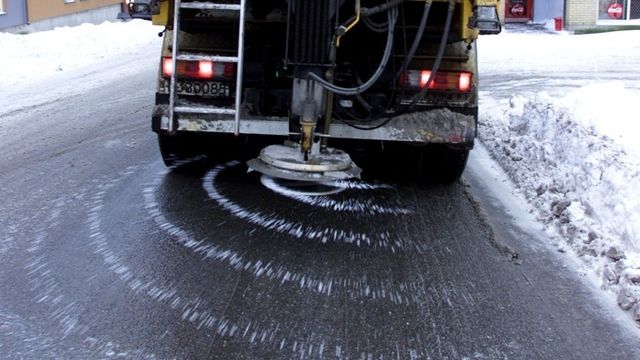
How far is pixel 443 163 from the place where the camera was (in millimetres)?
6652

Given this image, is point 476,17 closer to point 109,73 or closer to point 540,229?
point 540,229

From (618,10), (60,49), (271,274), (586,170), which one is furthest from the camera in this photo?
(618,10)

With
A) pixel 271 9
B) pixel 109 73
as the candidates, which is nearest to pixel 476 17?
pixel 271 9

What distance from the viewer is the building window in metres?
20.8

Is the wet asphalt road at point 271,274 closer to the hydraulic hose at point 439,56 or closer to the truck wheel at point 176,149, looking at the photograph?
the truck wheel at point 176,149

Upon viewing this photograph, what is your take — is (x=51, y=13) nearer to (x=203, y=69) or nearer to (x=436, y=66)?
(x=203, y=69)

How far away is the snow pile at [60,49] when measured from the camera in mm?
13399

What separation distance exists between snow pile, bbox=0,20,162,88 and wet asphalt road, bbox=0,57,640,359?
23.3 feet

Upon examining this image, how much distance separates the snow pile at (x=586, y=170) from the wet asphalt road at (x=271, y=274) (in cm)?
23

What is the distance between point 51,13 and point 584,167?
19.6 metres

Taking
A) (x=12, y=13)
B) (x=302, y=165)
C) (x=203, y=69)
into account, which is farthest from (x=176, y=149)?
(x=12, y=13)

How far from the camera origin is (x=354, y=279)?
4.58 m

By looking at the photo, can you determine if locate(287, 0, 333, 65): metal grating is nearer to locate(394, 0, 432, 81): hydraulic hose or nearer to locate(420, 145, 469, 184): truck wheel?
locate(394, 0, 432, 81): hydraulic hose

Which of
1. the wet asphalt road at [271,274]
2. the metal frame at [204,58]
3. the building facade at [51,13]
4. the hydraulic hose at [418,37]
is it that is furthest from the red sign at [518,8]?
the metal frame at [204,58]
